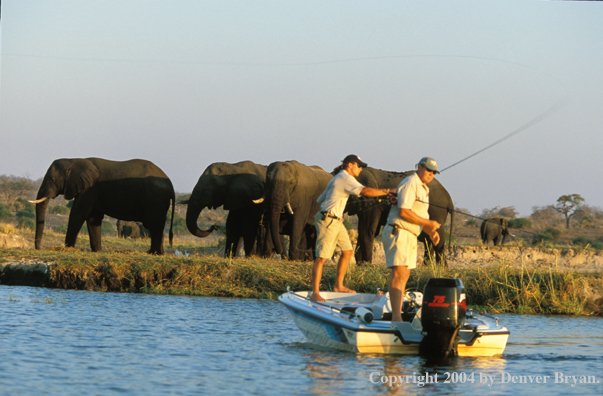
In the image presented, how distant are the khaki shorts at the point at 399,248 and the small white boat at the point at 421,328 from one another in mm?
523

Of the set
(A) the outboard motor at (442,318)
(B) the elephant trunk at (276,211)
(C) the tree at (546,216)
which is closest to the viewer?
(A) the outboard motor at (442,318)

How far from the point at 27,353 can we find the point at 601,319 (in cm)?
848

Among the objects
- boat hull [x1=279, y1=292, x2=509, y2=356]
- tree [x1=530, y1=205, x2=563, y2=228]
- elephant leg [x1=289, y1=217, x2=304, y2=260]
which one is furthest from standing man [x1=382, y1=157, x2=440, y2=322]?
tree [x1=530, y1=205, x2=563, y2=228]

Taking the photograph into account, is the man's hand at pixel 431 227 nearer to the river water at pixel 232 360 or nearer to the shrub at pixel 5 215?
the river water at pixel 232 360

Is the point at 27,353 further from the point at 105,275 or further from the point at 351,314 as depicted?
the point at 105,275

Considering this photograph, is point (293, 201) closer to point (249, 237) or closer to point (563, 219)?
point (249, 237)

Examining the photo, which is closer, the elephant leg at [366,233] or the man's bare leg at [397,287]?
the man's bare leg at [397,287]

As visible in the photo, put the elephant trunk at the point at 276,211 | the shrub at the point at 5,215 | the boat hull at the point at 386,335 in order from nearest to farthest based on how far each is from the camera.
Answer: the boat hull at the point at 386,335 < the elephant trunk at the point at 276,211 < the shrub at the point at 5,215

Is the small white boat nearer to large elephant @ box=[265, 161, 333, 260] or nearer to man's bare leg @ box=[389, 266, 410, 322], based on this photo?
man's bare leg @ box=[389, 266, 410, 322]

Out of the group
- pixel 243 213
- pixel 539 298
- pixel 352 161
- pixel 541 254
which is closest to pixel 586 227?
pixel 541 254

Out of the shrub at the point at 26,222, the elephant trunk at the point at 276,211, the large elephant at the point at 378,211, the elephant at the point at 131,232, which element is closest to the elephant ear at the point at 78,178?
the elephant trunk at the point at 276,211

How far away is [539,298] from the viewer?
42.2 ft

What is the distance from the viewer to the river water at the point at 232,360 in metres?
7.32

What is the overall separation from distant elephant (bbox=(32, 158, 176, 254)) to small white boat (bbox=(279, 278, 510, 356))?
11.1 metres
